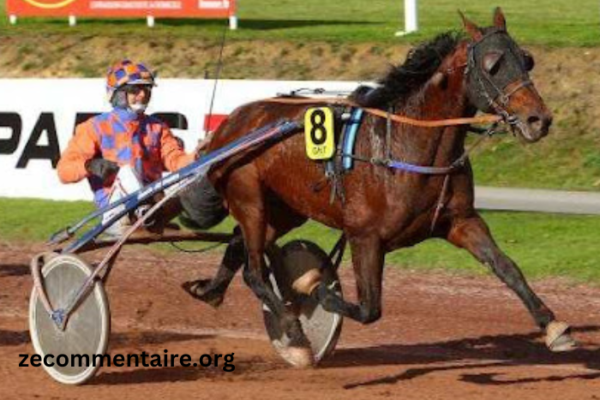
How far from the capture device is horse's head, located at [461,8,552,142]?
24.6 ft

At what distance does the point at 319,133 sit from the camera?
26.8 feet

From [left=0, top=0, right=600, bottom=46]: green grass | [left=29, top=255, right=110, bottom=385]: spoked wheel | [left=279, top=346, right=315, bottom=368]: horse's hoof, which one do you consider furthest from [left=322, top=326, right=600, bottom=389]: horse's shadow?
[left=0, top=0, right=600, bottom=46]: green grass

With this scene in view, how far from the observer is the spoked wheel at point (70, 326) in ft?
27.6

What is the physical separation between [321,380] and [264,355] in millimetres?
835

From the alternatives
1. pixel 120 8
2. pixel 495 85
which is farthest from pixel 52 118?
pixel 495 85

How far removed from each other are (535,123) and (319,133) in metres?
1.15

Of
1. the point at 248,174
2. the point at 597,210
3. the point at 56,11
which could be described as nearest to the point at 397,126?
the point at 248,174

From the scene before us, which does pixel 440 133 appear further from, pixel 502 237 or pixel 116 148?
pixel 502 237

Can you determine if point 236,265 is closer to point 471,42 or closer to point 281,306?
point 281,306

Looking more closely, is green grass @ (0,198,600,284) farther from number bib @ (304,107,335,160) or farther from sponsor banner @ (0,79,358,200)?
number bib @ (304,107,335,160)

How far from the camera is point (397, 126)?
8.06 metres

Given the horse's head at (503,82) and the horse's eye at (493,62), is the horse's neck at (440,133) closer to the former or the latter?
the horse's head at (503,82)

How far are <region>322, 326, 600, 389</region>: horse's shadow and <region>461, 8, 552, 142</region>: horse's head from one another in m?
1.37

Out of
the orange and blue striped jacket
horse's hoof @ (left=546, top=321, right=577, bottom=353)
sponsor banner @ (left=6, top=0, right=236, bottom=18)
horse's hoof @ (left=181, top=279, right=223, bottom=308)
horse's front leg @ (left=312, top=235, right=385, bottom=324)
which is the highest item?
the orange and blue striped jacket
